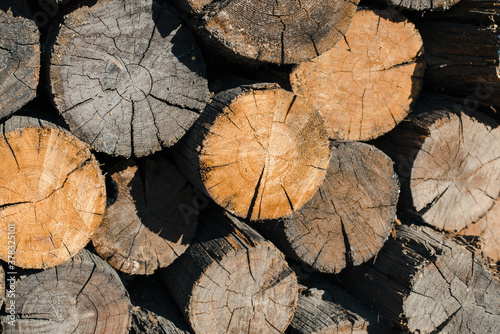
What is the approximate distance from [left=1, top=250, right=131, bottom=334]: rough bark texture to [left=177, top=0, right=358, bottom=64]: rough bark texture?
1.38m

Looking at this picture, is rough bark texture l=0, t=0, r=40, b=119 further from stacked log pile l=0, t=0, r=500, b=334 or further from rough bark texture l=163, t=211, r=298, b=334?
rough bark texture l=163, t=211, r=298, b=334

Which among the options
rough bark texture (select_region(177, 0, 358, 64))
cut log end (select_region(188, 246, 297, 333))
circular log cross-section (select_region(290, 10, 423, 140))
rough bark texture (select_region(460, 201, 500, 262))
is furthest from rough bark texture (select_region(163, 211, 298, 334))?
rough bark texture (select_region(460, 201, 500, 262))

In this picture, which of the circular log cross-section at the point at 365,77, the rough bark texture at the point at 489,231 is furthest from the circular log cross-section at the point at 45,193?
the rough bark texture at the point at 489,231

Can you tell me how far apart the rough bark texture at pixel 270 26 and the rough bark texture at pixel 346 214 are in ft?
2.45

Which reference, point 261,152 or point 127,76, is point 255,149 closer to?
point 261,152

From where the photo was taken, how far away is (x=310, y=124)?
2.42 metres

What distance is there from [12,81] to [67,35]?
1.10 ft

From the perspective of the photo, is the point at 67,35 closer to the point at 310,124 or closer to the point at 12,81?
the point at 12,81

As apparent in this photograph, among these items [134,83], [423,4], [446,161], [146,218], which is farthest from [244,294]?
[423,4]

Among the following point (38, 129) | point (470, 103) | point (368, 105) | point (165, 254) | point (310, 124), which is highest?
point (470, 103)

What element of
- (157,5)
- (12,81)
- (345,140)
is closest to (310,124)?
(345,140)

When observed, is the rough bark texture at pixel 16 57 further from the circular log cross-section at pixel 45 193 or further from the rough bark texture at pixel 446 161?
the rough bark texture at pixel 446 161

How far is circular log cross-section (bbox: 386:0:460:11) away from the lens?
2852 mm

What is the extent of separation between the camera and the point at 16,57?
2.12 m
